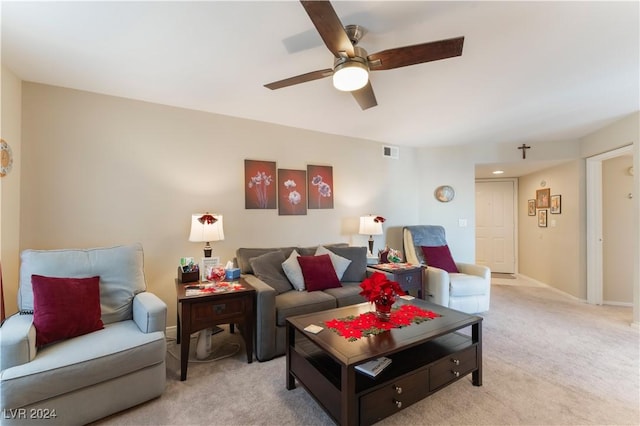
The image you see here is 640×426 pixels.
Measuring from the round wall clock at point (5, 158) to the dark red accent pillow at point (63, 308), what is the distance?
94cm

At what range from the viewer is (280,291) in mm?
2781

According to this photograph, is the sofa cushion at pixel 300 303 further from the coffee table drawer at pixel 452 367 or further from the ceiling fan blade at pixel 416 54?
the ceiling fan blade at pixel 416 54

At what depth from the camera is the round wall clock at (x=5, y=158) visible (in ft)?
6.86

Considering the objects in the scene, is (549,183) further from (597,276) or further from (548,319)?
(548,319)

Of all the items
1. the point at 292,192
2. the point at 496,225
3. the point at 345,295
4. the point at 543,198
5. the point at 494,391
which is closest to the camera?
the point at 494,391

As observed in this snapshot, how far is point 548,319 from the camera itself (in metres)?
3.36

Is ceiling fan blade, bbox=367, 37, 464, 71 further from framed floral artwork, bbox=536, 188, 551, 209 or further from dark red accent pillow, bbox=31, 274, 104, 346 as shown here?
framed floral artwork, bbox=536, 188, 551, 209

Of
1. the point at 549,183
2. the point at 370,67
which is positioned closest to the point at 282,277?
the point at 370,67

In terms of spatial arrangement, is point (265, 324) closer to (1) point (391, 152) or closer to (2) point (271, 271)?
(2) point (271, 271)

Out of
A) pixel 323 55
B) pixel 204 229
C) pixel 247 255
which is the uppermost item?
pixel 323 55

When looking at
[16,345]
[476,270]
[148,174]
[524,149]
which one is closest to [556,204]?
[524,149]

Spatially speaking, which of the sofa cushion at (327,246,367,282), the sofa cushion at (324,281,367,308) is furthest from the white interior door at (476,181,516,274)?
the sofa cushion at (324,281,367,308)

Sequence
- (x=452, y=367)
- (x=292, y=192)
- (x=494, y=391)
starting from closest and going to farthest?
(x=452, y=367) < (x=494, y=391) < (x=292, y=192)

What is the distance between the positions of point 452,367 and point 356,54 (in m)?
2.13
